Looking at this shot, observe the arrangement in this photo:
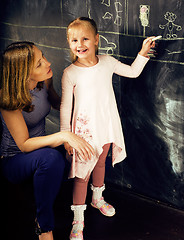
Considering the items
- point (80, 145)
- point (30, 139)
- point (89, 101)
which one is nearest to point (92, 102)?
point (89, 101)

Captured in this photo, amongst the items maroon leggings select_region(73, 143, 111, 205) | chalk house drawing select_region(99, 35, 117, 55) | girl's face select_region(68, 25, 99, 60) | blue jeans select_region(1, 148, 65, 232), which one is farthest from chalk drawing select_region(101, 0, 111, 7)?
blue jeans select_region(1, 148, 65, 232)

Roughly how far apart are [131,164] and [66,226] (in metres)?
0.60

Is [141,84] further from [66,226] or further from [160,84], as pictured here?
[66,226]

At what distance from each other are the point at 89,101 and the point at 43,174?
494 mm

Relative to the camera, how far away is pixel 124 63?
2.26 meters

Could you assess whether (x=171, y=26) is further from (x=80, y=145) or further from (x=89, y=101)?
(x=80, y=145)

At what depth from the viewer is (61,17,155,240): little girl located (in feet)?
6.68

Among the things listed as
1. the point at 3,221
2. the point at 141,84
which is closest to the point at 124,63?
the point at 141,84

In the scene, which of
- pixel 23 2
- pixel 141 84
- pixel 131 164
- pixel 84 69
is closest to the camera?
pixel 84 69

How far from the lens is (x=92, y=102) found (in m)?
2.06

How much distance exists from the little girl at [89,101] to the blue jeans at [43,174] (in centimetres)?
20

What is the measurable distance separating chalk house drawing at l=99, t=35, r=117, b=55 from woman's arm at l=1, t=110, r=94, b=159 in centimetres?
68

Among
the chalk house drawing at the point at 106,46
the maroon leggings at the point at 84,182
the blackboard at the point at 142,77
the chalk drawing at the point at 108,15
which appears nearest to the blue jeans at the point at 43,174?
the maroon leggings at the point at 84,182

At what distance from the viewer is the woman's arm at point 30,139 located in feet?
6.20
